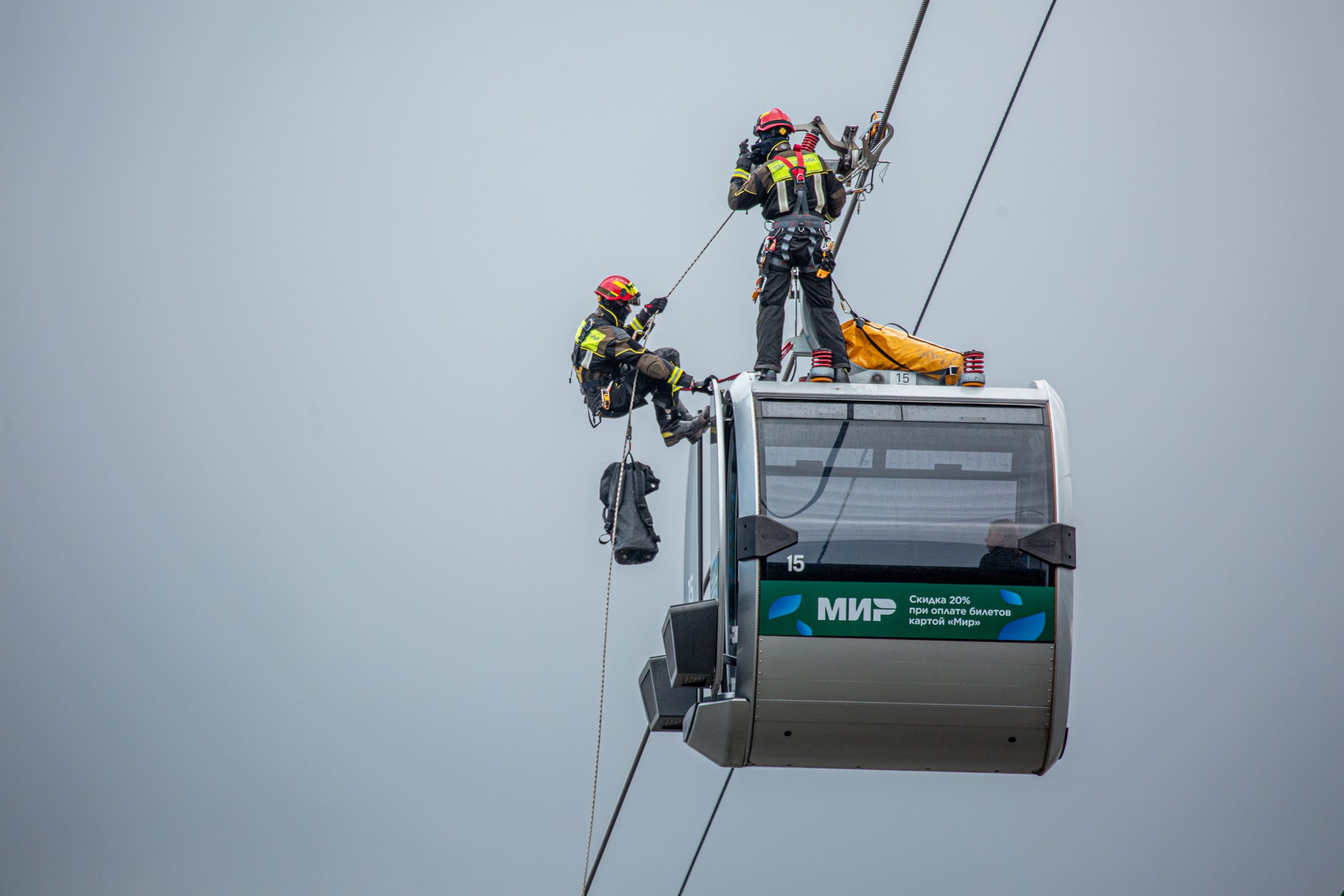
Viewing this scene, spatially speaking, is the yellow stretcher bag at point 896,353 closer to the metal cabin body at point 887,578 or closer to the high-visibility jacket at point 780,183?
the metal cabin body at point 887,578

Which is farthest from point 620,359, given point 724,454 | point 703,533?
point 724,454

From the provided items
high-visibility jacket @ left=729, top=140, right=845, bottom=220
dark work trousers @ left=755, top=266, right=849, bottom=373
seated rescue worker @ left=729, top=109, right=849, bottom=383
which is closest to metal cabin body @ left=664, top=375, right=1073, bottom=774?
dark work trousers @ left=755, top=266, right=849, bottom=373

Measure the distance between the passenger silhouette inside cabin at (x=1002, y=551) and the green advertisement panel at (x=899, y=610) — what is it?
0.11 m

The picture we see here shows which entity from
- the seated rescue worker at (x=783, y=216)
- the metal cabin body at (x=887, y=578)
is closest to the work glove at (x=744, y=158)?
the seated rescue worker at (x=783, y=216)

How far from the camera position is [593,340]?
10.5m

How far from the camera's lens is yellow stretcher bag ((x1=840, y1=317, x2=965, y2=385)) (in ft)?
29.3

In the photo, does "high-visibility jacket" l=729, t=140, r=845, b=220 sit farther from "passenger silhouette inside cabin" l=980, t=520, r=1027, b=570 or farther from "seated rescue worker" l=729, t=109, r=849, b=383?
"passenger silhouette inside cabin" l=980, t=520, r=1027, b=570

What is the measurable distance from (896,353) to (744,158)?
5.42 feet

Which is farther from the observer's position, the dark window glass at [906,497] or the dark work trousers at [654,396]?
the dark work trousers at [654,396]

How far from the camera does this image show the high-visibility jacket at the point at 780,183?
9.62m

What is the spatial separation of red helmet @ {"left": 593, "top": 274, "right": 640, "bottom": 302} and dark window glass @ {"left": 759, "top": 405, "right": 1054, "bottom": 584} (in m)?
2.63

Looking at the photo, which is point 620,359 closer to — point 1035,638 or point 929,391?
point 929,391

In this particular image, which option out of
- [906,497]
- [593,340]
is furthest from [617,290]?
[906,497]

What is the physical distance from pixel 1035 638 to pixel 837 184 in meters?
3.21
